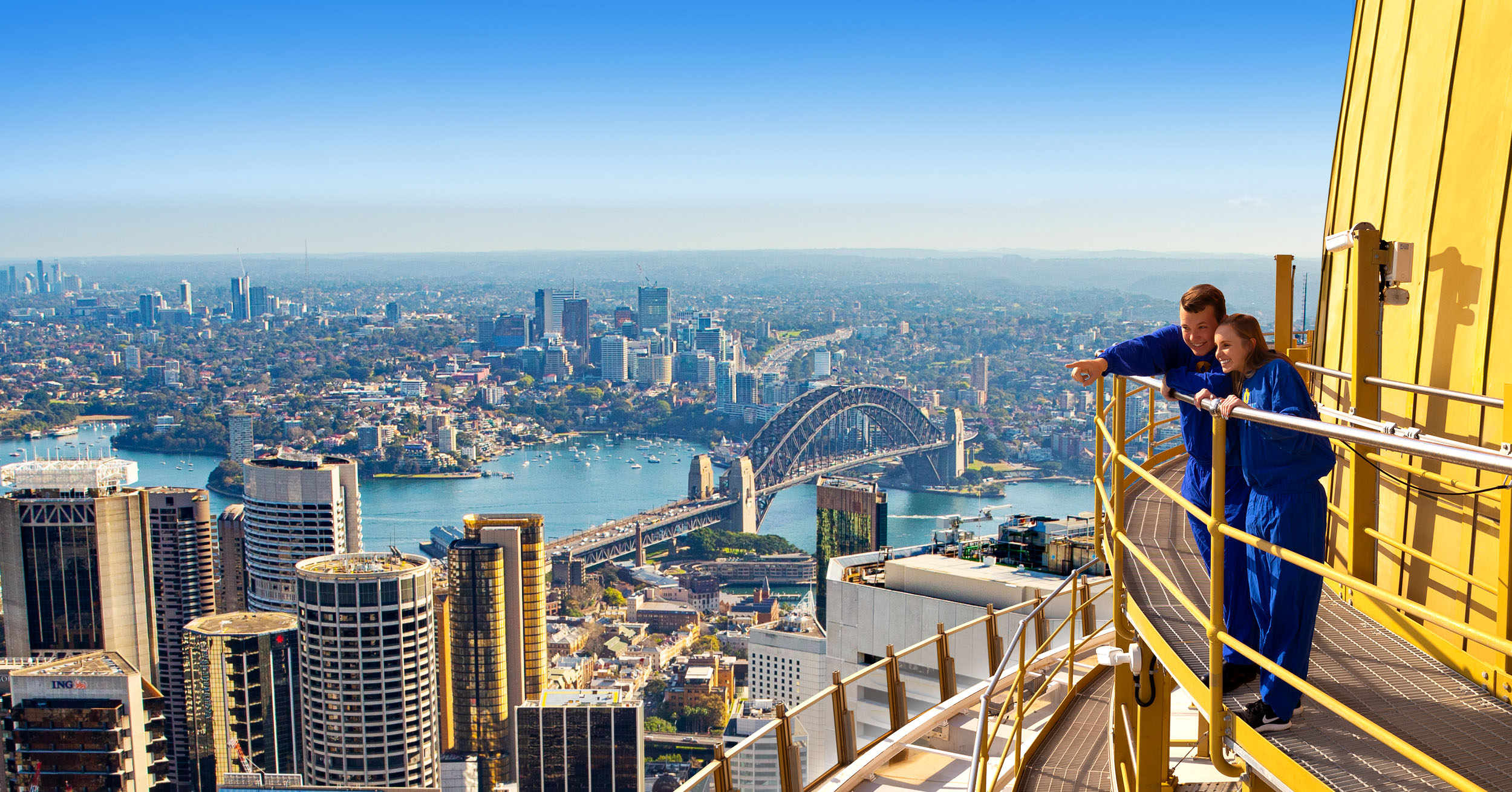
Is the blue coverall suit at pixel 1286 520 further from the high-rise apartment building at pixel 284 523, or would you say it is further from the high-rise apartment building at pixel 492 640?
the high-rise apartment building at pixel 284 523

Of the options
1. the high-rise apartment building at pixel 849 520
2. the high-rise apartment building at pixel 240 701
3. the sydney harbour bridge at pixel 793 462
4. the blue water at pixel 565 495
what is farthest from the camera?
the blue water at pixel 565 495

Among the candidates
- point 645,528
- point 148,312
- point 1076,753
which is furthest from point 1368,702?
point 148,312

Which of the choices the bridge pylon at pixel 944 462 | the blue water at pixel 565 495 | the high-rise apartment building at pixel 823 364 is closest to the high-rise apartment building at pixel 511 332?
the high-rise apartment building at pixel 823 364

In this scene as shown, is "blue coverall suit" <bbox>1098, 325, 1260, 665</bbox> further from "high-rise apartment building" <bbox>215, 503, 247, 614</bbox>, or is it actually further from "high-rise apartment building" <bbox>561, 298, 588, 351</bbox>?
"high-rise apartment building" <bbox>561, 298, 588, 351</bbox>

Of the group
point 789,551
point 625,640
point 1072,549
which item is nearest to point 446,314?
point 789,551

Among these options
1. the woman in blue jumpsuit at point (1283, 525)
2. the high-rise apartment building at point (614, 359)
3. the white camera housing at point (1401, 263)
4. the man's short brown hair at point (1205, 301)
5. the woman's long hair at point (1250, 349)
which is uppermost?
the white camera housing at point (1401, 263)

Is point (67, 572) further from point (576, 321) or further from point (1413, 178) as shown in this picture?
point (576, 321)

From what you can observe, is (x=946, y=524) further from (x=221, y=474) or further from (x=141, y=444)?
(x=141, y=444)

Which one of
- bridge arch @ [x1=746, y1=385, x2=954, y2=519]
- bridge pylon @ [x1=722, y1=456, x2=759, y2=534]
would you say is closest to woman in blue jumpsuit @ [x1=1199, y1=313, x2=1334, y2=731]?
bridge pylon @ [x1=722, y1=456, x2=759, y2=534]
